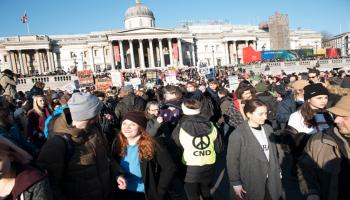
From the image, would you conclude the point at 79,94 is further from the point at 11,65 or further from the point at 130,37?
the point at 11,65

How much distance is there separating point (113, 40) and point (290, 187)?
58.5 m

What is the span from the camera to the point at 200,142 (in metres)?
4.21

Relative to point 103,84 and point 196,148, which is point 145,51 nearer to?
point 103,84

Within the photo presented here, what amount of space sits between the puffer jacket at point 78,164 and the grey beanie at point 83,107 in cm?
14

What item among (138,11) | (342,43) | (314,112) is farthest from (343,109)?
(342,43)

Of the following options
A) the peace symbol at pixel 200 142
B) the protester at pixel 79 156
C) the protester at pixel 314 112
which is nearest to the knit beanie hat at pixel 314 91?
the protester at pixel 314 112

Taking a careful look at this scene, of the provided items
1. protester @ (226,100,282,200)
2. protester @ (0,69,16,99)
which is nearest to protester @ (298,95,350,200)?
protester @ (226,100,282,200)

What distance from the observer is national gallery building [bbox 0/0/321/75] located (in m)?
60.0

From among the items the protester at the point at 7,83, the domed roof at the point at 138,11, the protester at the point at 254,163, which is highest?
the domed roof at the point at 138,11

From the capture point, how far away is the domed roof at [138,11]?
73.1 metres

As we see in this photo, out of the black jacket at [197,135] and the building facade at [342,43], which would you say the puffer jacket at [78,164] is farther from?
the building facade at [342,43]

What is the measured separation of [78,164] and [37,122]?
3891 mm

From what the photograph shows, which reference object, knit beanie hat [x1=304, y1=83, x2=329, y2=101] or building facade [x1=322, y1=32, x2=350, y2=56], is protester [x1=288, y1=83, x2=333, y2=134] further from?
building facade [x1=322, y1=32, x2=350, y2=56]

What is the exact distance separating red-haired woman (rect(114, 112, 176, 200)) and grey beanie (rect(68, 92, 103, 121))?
1.81ft
